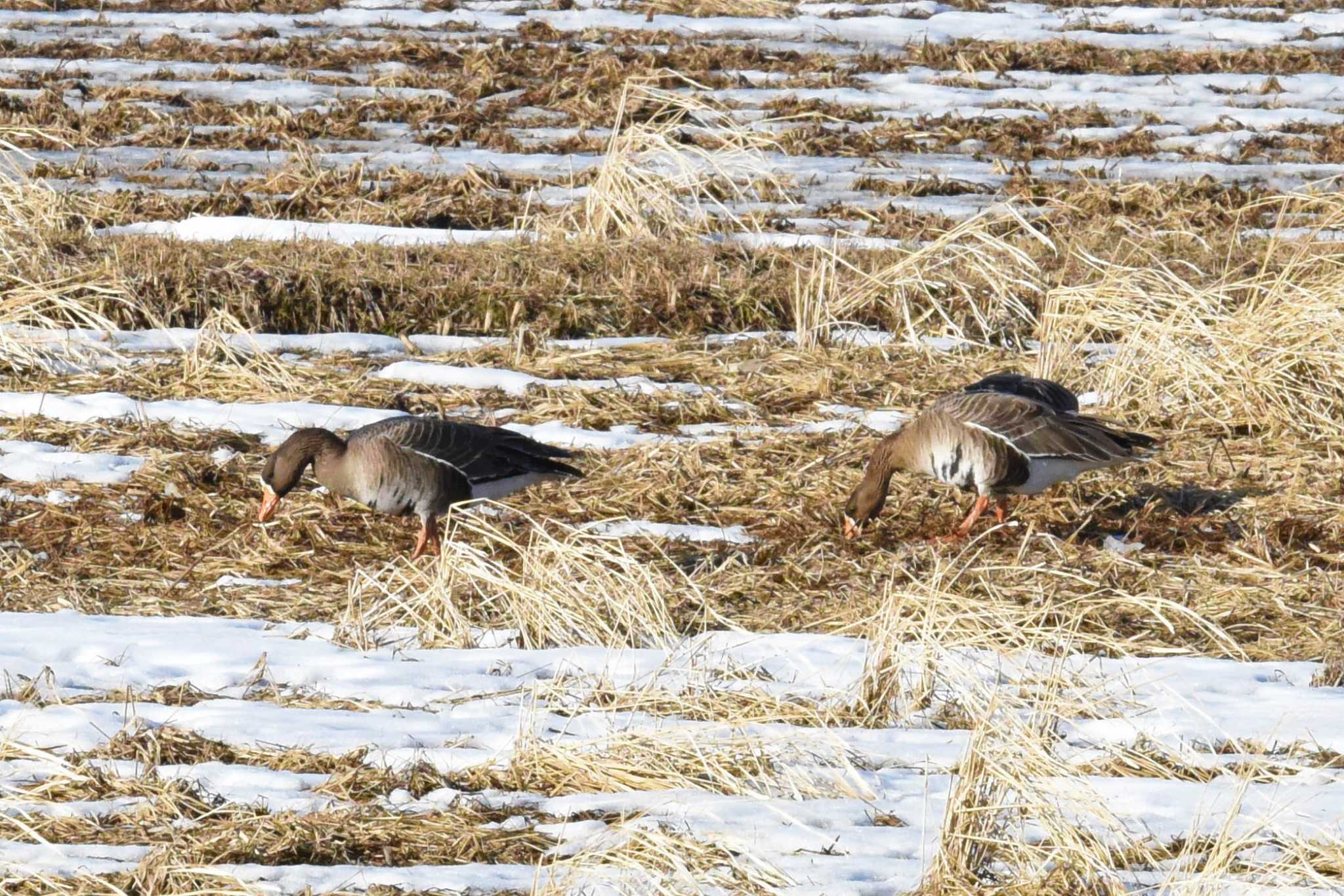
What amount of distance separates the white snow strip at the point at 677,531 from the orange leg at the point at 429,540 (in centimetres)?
66

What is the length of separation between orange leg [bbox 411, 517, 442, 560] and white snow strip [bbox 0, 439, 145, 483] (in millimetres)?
1465

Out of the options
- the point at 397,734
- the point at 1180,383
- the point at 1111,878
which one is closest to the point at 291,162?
the point at 1180,383

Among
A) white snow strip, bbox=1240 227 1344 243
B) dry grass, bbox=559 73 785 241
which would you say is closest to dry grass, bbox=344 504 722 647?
dry grass, bbox=559 73 785 241

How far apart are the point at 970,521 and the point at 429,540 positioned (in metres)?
2.32

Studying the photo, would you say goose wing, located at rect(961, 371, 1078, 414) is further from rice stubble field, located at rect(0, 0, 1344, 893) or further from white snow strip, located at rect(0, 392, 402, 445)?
white snow strip, located at rect(0, 392, 402, 445)

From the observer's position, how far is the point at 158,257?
31.7 ft

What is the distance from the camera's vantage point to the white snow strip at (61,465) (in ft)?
24.6

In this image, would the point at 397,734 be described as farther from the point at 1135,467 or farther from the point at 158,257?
the point at 158,257

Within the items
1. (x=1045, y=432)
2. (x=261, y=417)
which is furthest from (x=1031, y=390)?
(x=261, y=417)

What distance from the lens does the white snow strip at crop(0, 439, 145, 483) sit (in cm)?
750

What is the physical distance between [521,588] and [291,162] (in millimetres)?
7794

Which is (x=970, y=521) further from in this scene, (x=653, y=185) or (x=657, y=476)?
(x=653, y=185)

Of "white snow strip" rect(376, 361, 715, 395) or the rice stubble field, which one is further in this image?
"white snow strip" rect(376, 361, 715, 395)

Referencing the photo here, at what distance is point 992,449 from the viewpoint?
6.89 metres
